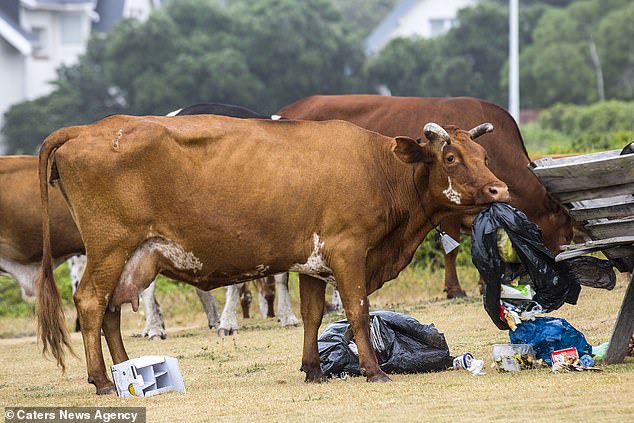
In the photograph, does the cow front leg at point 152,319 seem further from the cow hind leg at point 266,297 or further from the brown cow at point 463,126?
the brown cow at point 463,126

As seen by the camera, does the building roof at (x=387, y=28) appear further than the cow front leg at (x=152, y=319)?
Yes

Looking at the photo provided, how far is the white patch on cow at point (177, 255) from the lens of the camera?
9875 mm

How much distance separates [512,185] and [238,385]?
5550 millimetres

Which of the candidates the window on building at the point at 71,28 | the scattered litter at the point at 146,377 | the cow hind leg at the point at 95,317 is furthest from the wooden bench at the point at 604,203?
the window on building at the point at 71,28

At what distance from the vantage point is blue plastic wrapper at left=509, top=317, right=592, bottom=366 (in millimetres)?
9914

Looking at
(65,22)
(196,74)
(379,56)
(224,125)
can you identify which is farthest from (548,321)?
(65,22)

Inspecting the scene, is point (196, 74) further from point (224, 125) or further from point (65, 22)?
point (224, 125)

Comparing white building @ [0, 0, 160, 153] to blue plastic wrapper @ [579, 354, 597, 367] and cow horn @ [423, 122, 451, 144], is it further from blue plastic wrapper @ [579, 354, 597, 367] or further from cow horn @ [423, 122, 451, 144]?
blue plastic wrapper @ [579, 354, 597, 367]

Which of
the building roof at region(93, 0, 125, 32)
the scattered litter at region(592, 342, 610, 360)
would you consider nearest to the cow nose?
the scattered litter at region(592, 342, 610, 360)

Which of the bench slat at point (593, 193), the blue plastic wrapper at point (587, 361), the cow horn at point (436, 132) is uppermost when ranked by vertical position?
the cow horn at point (436, 132)

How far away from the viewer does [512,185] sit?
14.7 metres

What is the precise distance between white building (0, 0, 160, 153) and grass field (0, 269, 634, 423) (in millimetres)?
40244

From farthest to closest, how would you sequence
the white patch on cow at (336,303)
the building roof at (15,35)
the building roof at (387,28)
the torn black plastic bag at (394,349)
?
the building roof at (387,28), the building roof at (15,35), the white patch on cow at (336,303), the torn black plastic bag at (394,349)

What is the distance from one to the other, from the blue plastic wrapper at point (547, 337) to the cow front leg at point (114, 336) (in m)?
3.04
